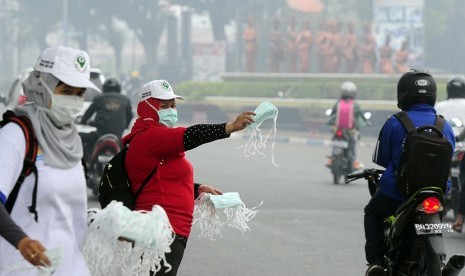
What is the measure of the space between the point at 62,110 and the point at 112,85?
11.4m

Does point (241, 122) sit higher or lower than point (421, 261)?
higher

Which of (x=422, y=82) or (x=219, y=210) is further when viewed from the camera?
(x=422, y=82)

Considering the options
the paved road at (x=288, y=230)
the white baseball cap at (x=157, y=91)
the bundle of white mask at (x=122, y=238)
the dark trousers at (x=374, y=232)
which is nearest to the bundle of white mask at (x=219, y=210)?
the white baseball cap at (x=157, y=91)

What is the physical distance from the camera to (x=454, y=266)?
23.3 ft

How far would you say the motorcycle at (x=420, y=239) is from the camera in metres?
7.01

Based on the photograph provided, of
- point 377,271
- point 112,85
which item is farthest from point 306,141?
point 377,271

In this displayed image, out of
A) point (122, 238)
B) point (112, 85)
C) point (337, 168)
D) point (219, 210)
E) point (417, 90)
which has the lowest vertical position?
point (337, 168)

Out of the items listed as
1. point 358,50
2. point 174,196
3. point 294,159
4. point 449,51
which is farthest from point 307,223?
point 449,51

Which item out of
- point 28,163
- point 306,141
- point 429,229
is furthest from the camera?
point 306,141

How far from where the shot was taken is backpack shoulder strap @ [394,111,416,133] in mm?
7277

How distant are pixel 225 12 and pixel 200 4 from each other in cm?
206

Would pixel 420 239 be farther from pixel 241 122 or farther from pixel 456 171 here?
pixel 456 171

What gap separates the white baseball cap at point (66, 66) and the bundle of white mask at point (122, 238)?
544 mm

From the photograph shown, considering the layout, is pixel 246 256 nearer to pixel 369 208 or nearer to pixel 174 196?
pixel 369 208
